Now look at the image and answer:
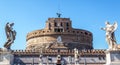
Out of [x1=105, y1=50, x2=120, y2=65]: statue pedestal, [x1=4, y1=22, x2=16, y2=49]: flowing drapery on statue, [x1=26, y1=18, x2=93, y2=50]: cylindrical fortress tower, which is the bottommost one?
[x1=105, y1=50, x2=120, y2=65]: statue pedestal

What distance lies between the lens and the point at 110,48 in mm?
26516

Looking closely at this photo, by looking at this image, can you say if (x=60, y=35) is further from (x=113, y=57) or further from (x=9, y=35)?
(x=9, y=35)

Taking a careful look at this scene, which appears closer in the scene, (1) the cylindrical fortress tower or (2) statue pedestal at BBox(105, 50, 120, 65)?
(2) statue pedestal at BBox(105, 50, 120, 65)

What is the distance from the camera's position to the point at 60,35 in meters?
74.9

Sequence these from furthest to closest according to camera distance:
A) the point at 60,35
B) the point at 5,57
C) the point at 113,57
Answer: the point at 60,35 < the point at 113,57 < the point at 5,57

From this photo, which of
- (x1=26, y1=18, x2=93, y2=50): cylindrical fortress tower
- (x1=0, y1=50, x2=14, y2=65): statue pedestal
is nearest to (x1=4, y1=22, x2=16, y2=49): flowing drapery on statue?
(x1=0, y1=50, x2=14, y2=65): statue pedestal

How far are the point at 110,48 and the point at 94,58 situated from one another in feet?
107

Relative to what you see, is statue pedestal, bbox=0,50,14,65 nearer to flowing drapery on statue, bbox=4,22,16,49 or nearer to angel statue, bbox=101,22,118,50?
flowing drapery on statue, bbox=4,22,16,49

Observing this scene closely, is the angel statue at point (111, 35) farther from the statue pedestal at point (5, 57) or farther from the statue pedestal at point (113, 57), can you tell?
the statue pedestal at point (5, 57)

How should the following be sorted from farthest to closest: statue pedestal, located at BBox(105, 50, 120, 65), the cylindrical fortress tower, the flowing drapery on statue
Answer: the cylindrical fortress tower < statue pedestal, located at BBox(105, 50, 120, 65) < the flowing drapery on statue

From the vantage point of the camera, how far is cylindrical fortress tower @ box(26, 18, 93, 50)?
7494cm

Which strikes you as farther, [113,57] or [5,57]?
[113,57]

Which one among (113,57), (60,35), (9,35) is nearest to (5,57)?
(9,35)

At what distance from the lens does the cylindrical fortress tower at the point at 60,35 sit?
74938 millimetres
